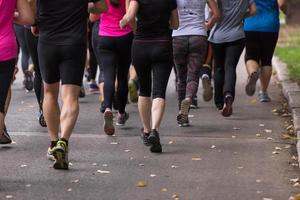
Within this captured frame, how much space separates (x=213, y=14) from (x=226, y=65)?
740mm

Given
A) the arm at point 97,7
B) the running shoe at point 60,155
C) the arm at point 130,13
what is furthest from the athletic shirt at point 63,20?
the running shoe at point 60,155

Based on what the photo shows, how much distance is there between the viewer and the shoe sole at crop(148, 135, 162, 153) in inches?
313

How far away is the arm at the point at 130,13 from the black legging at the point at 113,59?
1087mm

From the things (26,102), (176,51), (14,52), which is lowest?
(26,102)

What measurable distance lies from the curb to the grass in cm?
16

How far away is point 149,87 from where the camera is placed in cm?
822

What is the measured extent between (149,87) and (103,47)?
1128 mm

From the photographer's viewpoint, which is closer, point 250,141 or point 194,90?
point 250,141

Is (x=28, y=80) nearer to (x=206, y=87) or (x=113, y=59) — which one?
(x=206, y=87)

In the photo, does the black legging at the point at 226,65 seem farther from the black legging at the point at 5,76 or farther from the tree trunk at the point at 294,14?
the tree trunk at the point at 294,14

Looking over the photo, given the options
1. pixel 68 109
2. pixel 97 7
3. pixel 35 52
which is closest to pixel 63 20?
pixel 97 7

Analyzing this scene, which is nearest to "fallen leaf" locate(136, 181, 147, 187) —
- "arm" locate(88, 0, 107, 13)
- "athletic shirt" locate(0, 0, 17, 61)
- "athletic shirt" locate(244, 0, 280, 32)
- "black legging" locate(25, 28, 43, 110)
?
"athletic shirt" locate(0, 0, 17, 61)

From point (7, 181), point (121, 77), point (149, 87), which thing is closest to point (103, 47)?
point (121, 77)

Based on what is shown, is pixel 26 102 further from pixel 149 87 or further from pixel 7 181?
pixel 7 181
